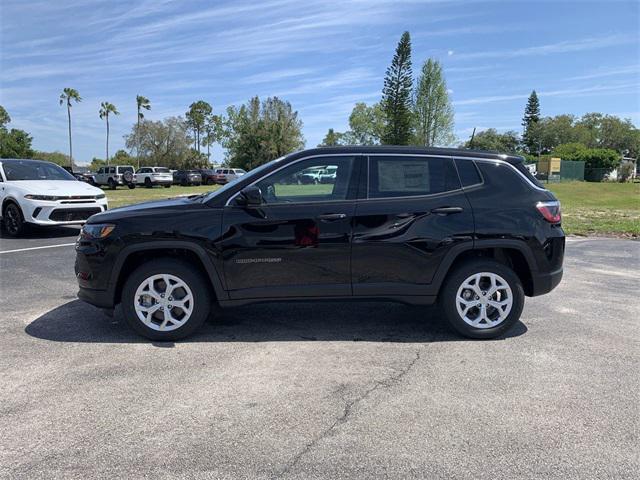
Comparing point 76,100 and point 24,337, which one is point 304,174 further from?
point 76,100

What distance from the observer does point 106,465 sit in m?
2.79

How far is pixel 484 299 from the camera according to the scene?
479 cm

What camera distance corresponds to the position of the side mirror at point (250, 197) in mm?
4578

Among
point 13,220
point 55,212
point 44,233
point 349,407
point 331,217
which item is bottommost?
point 349,407

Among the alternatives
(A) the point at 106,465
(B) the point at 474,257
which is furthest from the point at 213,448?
(B) the point at 474,257

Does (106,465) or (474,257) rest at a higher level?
(474,257)

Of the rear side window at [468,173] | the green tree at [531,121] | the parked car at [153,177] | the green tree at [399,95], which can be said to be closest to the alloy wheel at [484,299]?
the rear side window at [468,173]

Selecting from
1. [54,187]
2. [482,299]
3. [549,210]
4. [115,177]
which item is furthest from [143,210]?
[115,177]

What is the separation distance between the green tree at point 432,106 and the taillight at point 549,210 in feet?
242

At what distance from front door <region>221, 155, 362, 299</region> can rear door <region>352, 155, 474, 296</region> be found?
6.2 inches

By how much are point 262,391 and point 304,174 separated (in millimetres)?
2053

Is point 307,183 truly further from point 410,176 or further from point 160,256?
point 160,256

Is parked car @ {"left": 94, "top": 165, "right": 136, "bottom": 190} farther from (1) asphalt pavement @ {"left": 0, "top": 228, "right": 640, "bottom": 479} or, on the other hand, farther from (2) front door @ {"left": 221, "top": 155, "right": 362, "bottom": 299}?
(2) front door @ {"left": 221, "top": 155, "right": 362, "bottom": 299}

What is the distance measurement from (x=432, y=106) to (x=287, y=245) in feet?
254
